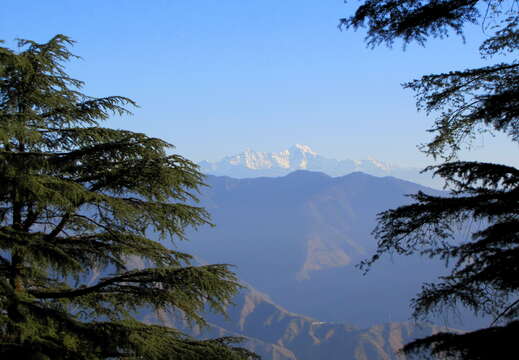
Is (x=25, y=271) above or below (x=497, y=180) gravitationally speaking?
below

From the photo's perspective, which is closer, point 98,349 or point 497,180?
point 497,180

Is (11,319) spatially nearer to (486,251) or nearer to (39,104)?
(39,104)

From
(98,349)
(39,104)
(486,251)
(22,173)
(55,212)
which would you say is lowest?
(98,349)

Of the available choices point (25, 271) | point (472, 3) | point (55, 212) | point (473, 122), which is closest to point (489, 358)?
point (473, 122)

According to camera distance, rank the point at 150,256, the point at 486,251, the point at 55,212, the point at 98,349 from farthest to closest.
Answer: the point at 150,256, the point at 55,212, the point at 98,349, the point at 486,251

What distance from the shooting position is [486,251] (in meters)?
5.56

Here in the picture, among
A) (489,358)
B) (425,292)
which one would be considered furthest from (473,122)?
(489,358)

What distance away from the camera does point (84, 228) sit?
340 inches

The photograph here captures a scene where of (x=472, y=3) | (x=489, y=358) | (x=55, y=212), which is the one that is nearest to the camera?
(x=489, y=358)

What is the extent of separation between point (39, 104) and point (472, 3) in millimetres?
6899

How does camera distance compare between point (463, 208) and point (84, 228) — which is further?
point (84, 228)

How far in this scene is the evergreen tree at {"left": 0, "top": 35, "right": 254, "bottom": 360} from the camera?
6.24m

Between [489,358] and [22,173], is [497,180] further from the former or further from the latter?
[22,173]

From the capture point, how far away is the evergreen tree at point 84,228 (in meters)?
6.24
